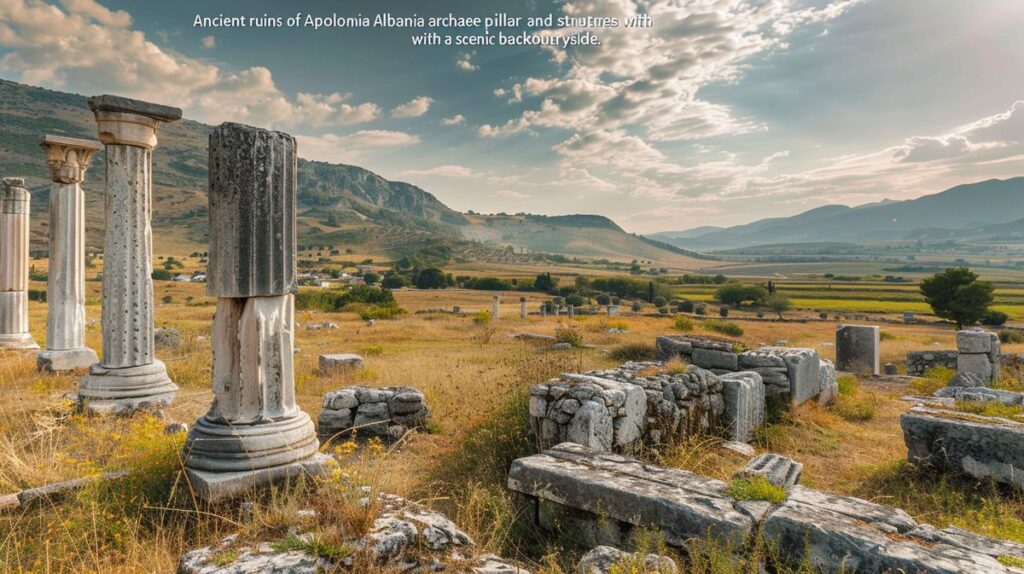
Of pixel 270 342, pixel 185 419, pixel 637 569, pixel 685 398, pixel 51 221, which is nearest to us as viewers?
pixel 637 569

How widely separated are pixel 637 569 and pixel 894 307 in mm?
67781

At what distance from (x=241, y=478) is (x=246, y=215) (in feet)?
6.68

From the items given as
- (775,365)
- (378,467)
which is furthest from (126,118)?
(775,365)

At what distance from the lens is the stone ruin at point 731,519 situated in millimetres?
2957

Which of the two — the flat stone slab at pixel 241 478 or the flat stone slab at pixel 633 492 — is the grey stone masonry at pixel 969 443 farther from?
the flat stone slab at pixel 241 478

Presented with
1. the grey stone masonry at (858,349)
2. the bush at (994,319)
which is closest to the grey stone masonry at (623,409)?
the grey stone masonry at (858,349)

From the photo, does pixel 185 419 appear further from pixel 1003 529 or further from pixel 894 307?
pixel 894 307

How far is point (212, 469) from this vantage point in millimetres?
4199

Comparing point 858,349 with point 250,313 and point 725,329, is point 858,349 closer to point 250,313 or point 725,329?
point 725,329

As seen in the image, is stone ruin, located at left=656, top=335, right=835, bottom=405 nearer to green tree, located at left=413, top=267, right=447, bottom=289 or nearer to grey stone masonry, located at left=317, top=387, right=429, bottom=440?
grey stone masonry, located at left=317, top=387, right=429, bottom=440

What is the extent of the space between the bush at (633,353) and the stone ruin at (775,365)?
4497 millimetres

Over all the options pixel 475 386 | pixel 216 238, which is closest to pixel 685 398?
pixel 475 386

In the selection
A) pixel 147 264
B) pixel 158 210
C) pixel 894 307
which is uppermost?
pixel 158 210

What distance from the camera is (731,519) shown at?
10.9 ft
